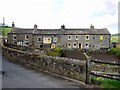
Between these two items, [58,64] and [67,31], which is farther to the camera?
[67,31]

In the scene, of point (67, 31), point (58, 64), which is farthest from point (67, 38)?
point (58, 64)

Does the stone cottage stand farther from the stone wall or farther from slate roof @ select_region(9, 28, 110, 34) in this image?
the stone wall

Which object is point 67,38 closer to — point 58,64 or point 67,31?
point 67,31

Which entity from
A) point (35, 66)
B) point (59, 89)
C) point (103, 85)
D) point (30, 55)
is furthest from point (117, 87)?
point (30, 55)

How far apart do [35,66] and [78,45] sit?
6806 centimetres

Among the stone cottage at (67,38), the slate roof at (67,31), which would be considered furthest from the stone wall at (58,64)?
the slate roof at (67,31)

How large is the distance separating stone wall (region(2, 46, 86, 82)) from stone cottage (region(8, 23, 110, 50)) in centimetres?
6449

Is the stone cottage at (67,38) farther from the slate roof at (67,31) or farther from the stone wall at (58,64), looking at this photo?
the stone wall at (58,64)

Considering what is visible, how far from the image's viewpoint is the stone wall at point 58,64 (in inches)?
435

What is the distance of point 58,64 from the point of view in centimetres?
1293

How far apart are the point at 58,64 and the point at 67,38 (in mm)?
70251

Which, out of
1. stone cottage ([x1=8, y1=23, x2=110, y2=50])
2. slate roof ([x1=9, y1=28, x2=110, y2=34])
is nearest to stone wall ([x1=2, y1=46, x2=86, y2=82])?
stone cottage ([x1=8, y1=23, x2=110, y2=50])

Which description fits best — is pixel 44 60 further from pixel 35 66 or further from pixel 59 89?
pixel 59 89

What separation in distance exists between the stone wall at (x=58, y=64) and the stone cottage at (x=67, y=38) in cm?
6449
